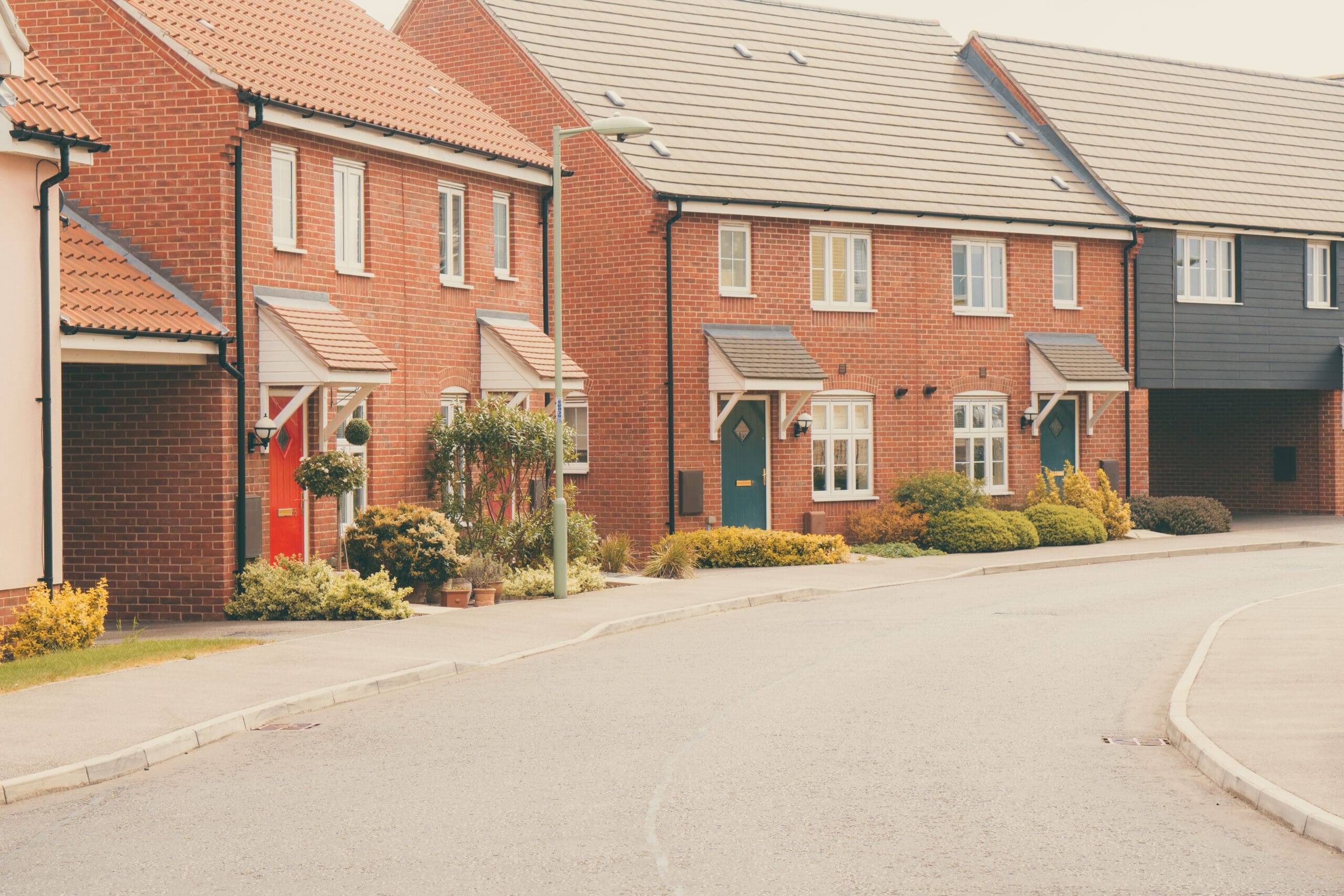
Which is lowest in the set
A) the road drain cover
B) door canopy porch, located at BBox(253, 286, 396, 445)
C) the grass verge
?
the road drain cover

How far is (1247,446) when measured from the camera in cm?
3788

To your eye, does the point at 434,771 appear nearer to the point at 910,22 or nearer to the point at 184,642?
the point at 184,642

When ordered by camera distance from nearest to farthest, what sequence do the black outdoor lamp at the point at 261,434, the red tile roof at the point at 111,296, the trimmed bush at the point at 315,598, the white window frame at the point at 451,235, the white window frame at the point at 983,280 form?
the red tile roof at the point at 111,296 < the trimmed bush at the point at 315,598 < the black outdoor lamp at the point at 261,434 < the white window frame at the point at 451,235 < the white window frame at the point at 983,280

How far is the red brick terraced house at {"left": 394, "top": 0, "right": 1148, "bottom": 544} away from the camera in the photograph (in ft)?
88.7

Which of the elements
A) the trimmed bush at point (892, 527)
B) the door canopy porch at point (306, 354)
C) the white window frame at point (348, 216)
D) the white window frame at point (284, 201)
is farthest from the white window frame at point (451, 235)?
the trimmed bush at point (892, 527)

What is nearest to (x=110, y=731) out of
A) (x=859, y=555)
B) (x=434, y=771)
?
(x=434, y=771)

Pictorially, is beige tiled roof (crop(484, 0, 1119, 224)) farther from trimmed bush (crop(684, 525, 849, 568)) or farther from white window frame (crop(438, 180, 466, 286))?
trimmed bush (crop(684, 525, 849, 568))

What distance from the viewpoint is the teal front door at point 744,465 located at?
27.5 metres

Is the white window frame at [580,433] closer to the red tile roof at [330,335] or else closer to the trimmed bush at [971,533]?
the trimmed bush at [971,533]

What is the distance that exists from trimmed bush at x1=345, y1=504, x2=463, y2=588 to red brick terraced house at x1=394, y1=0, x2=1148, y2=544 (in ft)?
24.1

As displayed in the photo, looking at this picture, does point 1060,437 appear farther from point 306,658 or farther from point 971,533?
point 306,658

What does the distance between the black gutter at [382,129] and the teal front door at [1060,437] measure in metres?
12.2

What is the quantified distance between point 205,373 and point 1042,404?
61.0ft

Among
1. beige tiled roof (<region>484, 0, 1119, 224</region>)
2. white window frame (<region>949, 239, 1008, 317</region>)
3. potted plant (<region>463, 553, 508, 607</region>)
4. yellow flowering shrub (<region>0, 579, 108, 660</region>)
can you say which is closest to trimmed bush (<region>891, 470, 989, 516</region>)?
white window frame (<region>949, 239, 1008, 317</region>)
